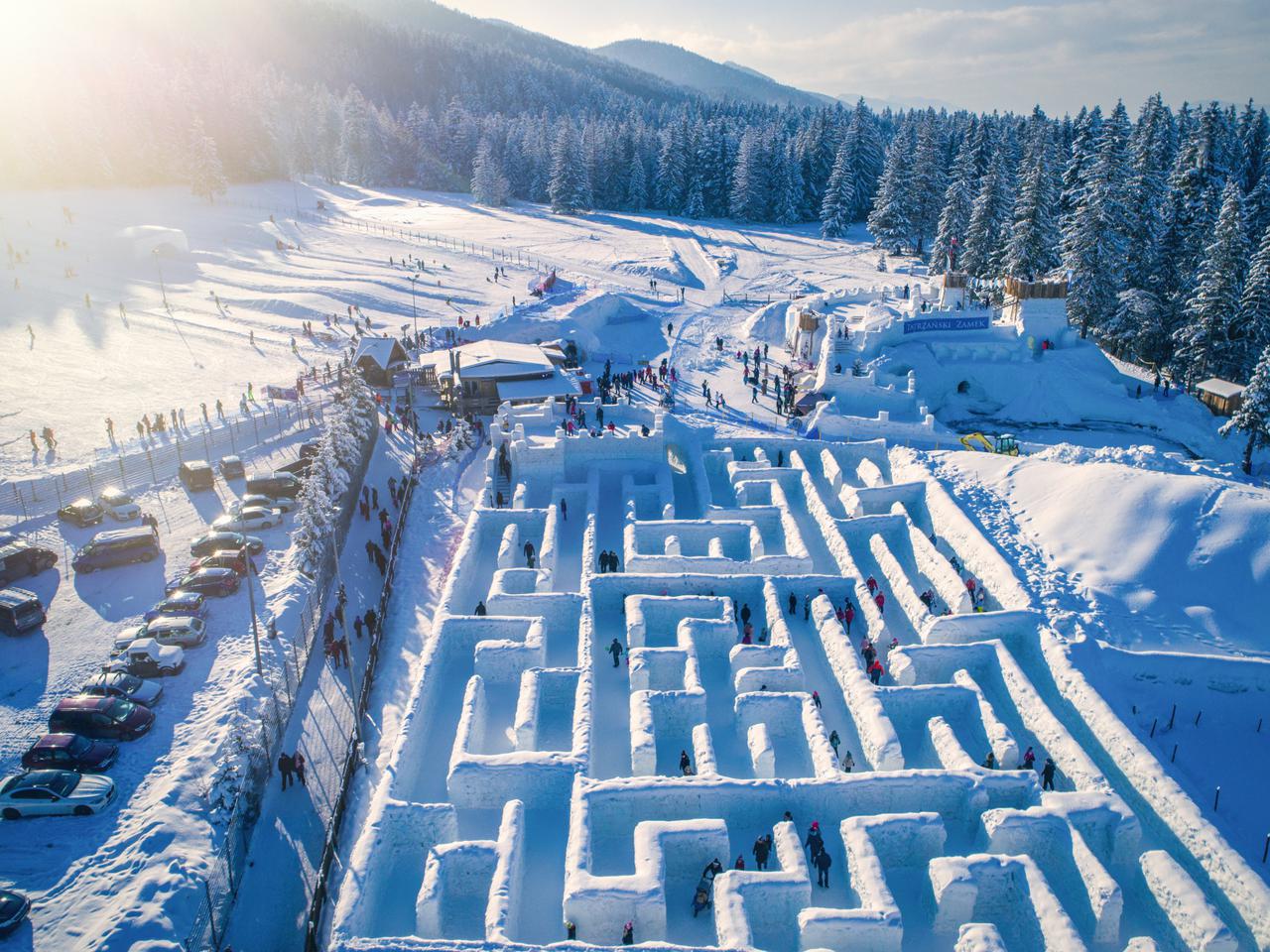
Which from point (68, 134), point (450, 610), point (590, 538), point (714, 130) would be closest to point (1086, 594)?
point (590, 538)

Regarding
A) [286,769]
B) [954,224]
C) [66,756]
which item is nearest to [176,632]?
[66,756]

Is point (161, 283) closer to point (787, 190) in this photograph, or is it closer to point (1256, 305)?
point (787, 190)

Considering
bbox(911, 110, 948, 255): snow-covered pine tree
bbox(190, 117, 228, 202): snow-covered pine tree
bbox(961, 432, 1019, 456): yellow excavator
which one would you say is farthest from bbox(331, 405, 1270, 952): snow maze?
bbox(190, 117, 228, 202): snow-covered pine tree

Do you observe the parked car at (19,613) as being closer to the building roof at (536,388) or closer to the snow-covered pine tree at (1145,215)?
the building roof at (536,388)

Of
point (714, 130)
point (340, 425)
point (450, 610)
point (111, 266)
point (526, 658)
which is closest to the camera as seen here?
point (526, 658)

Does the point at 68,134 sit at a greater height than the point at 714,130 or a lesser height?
lesser

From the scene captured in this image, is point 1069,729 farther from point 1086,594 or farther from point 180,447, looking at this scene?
point 180,447
